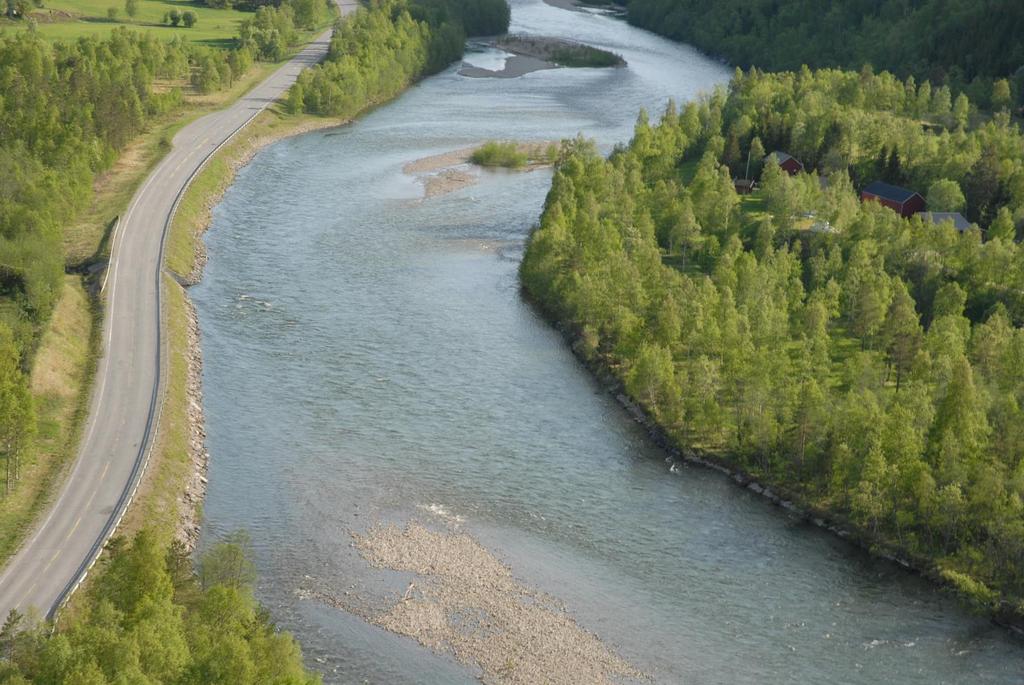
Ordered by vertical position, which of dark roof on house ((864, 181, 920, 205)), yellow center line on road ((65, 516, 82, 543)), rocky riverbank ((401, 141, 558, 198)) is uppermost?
dark roof on house ((864, 181, 920, 205))

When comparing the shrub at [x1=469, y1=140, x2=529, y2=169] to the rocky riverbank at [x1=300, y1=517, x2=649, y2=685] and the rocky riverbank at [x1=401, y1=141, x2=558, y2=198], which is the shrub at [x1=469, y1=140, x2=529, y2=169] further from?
the rocky riverbank at [x1=300, y1=517, x2=649, y2=685]

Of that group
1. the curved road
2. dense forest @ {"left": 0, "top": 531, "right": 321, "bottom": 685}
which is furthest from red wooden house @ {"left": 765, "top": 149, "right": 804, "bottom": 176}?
dense forest @ {"left": 0, "top": 531, "right": 321, "bottom": 685}

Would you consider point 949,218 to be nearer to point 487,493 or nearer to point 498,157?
point 498,157

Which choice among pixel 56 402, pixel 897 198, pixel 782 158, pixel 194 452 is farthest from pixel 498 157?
pixel 56 402

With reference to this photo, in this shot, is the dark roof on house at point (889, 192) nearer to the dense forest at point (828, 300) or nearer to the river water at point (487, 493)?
the dense forest at point (828, 300)

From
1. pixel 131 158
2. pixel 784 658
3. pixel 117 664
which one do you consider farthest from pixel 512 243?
pixel 117 664

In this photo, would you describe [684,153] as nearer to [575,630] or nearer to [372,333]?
[372,333]

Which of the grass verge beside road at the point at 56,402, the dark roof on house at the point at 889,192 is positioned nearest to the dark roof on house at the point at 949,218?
the dark roof on house at the point at 889,192
